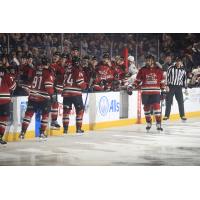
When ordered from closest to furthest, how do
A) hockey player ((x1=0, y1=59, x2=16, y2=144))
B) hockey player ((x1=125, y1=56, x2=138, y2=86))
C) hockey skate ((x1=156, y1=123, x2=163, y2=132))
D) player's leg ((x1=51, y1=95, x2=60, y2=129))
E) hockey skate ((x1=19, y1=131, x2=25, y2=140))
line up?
hockey player ((x1=0, y1=59, x2=16, y2=144)) → hockey skate ((x1=19, y1=131, x2=25, y2=140)) → player's leg ((x1=51, y1=95, x2=60, y2=129)) → hockey player ((x1=125, y1=56, x2=138, y2=86)) → hockey skate ((x1=156, y1=123, x2=163, y2=132))

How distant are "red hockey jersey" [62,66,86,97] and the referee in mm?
1066

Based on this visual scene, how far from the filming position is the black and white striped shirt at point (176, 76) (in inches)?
376

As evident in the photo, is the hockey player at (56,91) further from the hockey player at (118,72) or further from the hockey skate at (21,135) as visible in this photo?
the hockey player at (118,72)

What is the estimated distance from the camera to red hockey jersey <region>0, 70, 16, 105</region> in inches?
346

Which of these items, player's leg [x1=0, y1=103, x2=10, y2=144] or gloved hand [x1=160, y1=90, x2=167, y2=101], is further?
gloved hand [x1=160, y1=90, x2=167, y2=101]

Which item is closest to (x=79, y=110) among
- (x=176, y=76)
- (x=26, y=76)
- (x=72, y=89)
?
(x=72, y=89)

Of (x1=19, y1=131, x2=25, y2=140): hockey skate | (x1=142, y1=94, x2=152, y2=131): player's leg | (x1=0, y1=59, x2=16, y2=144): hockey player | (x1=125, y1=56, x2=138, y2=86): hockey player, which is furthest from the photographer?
(x1=142, y1=94, x2=152, y2=131): player's leg

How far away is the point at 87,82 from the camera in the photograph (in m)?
9.37

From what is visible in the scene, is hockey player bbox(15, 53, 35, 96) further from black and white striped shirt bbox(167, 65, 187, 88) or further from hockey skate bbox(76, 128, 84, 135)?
black and white striped shirt bbox(167, 65, 187, 88)

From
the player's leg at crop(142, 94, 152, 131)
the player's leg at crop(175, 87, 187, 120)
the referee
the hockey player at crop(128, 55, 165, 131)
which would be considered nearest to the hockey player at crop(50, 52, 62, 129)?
the hockey player at crop(128, 55, 165, 131)

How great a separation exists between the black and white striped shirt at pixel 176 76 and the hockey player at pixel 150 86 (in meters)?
0.09

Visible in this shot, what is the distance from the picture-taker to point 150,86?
31.6 feet
